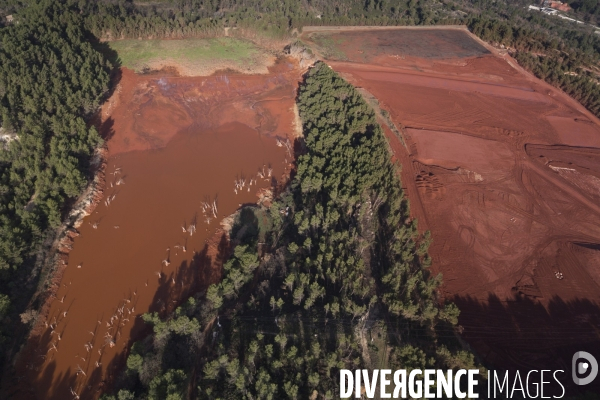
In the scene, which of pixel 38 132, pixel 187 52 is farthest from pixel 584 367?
pixel 187 52

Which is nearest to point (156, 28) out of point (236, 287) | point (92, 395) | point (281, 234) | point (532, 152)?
point (281, 234)

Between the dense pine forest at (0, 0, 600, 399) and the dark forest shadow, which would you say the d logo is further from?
the dense pine forest at (0, 0, 600, 399)

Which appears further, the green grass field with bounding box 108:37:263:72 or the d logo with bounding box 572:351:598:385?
the green grass field with bounding box 108:37:263:72

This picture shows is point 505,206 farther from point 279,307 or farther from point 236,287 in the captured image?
point 236,287

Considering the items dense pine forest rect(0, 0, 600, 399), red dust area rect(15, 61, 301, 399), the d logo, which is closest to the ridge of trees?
dense pine forest rect(0, 0, 600, 399)

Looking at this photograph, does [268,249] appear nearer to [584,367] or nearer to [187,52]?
[584,367]

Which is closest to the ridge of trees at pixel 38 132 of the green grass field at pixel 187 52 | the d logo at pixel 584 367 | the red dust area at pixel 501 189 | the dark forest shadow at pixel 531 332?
the green grass field at pixel 187 52
